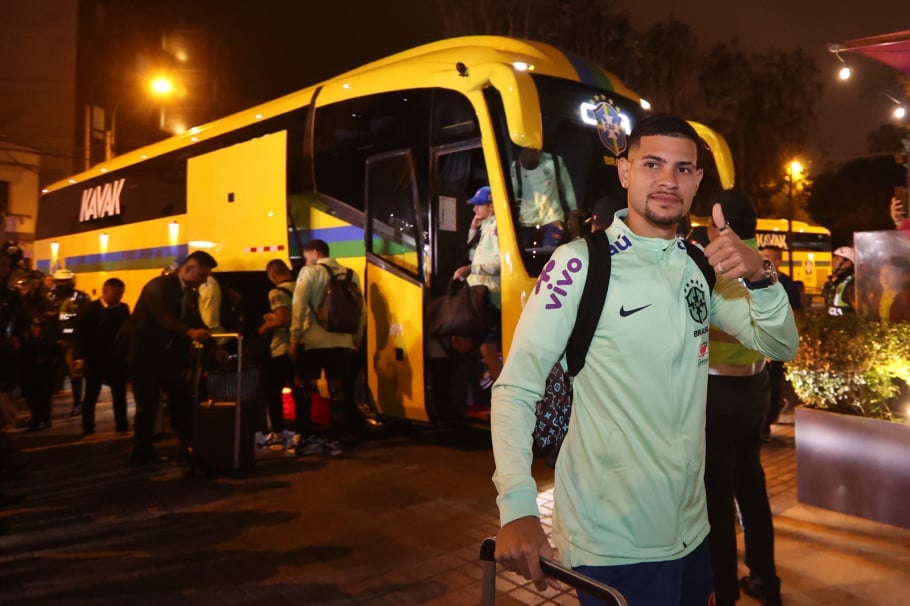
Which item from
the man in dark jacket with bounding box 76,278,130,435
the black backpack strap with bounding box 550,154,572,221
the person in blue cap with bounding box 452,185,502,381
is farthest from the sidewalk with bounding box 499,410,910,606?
the man in dark jacket with bounding box 76,278,130,435

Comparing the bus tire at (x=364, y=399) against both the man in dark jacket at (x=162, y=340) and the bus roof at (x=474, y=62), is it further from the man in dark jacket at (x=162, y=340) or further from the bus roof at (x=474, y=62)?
the bus roof at (x=474, y=62)

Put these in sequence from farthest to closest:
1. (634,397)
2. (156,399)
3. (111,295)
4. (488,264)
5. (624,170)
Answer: (111,295)
(156,399)
(488,264)
(624,170)
(634,397)

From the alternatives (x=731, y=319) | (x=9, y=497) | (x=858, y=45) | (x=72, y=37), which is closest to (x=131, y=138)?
(x=72, y=37)

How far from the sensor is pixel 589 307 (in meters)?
1.96

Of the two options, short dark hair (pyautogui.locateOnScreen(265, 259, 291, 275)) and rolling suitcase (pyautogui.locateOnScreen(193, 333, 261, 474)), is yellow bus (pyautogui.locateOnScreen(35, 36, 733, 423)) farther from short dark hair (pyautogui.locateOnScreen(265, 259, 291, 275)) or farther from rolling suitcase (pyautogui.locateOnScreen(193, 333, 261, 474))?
rolling suitcase (pyautogui.locateOnScreen(193, 333, 261, 474))

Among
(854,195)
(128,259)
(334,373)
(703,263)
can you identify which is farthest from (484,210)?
(854,195)

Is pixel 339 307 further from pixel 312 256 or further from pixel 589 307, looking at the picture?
pixel 589 307

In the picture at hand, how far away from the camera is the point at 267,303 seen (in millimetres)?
8945

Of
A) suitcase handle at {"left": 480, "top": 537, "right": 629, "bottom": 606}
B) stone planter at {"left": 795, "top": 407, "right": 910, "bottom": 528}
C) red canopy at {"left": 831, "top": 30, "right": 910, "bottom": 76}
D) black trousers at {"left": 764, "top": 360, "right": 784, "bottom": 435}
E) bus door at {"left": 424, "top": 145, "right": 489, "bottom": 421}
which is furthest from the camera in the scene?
black trousers at {"left": 764, "top": 360, "right": 784, "bottom": 435}

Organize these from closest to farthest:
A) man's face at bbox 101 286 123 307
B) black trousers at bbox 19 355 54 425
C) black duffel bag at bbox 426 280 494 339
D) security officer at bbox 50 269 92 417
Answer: black duffel bag at bbox 426 280 494 339 → man's face at bbox 101 286 123 307 → black trousers at bbox 19 355 54 425 → security officer at bbox 50 269 92 417

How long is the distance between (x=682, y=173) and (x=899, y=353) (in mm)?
3869

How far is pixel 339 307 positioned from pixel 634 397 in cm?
528

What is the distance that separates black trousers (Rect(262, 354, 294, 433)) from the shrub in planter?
17.1ft

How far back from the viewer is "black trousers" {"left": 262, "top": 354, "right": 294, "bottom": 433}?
7902 millimetres
